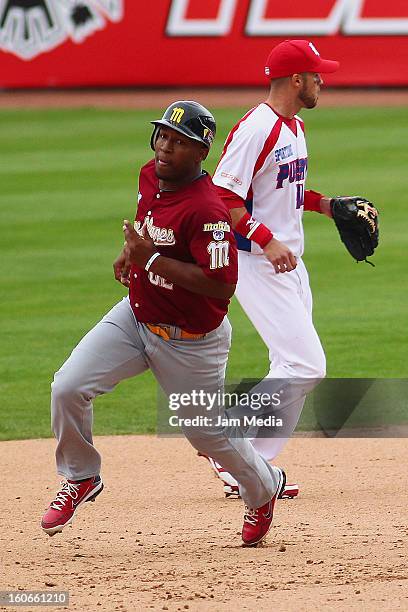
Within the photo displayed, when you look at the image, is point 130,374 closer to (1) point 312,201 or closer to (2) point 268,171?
(2) point 268,171

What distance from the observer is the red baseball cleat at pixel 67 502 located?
5320 millimetres

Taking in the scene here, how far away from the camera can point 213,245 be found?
4973 millimetres

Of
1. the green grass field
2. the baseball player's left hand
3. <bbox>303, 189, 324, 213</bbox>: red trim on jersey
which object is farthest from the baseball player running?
the green grass field

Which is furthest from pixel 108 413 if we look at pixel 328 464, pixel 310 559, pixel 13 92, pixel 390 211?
pixel 13 92

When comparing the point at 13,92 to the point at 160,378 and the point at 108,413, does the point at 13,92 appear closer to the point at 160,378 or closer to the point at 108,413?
the point at 108,413

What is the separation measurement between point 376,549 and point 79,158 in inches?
476

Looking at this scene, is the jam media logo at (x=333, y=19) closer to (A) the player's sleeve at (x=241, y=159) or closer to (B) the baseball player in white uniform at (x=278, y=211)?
(B) the baseball player in white uniform at (x=278, y=211)

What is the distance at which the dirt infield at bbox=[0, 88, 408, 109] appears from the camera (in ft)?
69.2

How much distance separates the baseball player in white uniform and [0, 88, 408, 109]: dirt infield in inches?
579

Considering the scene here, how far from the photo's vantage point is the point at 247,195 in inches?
247

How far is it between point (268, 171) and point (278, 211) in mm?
210

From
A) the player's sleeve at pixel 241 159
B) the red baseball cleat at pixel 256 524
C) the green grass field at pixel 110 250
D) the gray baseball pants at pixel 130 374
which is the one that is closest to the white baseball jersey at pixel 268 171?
the player's sleeve at pixel 241 159

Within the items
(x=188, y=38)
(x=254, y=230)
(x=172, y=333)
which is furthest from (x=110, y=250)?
(x=188, y=38)

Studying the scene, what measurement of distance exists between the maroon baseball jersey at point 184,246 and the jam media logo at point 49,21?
54.8ft
